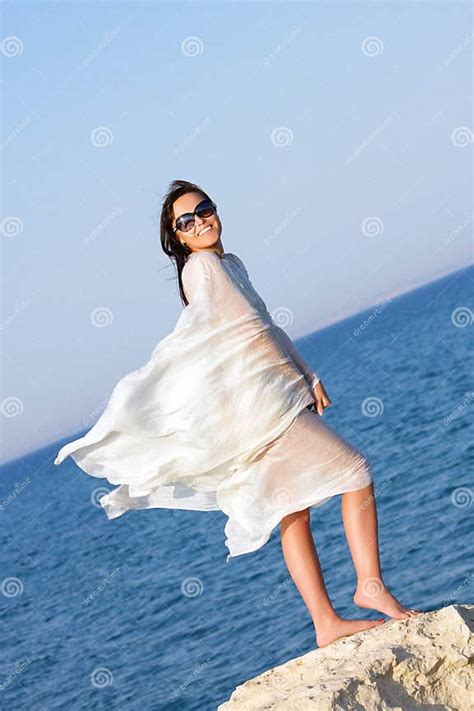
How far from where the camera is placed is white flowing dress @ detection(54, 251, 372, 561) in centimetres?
491

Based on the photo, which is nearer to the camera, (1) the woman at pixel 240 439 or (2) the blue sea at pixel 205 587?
(1) the woman at pixel 240 439

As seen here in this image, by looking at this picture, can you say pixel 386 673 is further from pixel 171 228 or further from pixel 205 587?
pixel 205 587

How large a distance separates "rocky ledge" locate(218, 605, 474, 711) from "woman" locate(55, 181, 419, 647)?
21cm

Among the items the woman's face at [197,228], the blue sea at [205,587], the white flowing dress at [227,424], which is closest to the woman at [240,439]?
the white flowing dress at [227,424]

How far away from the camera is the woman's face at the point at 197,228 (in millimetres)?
5195

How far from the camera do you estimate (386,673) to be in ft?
14.6

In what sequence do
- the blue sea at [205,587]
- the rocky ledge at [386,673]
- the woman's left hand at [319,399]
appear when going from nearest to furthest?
1. the rocky ledge at [386,673]
2. the woman's left hand at [319,399]
3. the blue sea at [205,587]

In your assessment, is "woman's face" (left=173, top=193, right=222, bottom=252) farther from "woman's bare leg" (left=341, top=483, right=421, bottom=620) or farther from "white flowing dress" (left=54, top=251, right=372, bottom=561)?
"woman's bare leg" (left=341, top=483, right=421, bottom=620)

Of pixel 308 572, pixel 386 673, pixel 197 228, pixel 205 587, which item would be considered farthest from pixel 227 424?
pixel 205 587

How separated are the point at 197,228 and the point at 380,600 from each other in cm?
190

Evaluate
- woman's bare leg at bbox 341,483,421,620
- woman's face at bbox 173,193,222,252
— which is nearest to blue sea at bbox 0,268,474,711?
woman's bare leg at bbox 341,483,421,620

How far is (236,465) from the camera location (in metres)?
5.01

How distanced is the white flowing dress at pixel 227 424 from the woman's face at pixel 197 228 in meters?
0.14

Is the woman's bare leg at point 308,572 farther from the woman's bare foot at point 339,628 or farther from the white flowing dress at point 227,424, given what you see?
the white flowing dress at point 227,424
